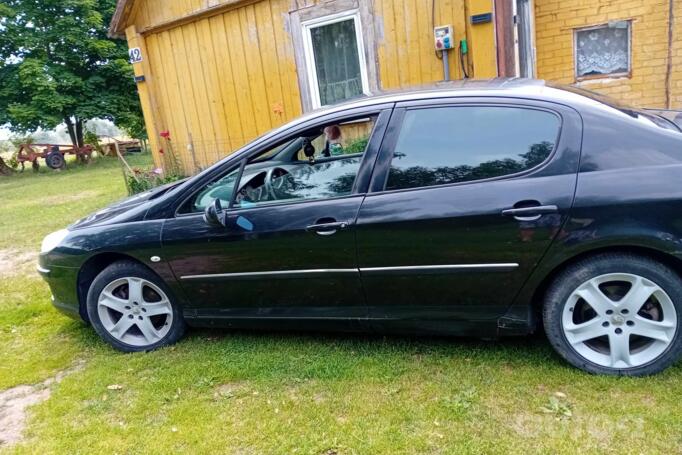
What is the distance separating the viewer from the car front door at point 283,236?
2.91m

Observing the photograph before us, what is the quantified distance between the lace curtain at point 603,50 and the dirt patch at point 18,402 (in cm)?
622

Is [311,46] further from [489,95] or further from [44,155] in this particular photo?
[44,155]

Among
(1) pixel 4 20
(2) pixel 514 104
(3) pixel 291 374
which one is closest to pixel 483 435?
(3) pixel 291 374

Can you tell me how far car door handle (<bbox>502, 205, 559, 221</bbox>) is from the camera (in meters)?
2.50

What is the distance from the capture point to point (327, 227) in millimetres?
2879

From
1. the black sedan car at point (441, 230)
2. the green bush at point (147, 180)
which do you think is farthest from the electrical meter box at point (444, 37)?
the green bush at point (147, 180)

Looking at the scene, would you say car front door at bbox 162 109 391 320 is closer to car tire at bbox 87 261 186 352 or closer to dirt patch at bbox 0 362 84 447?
car tire at bbox 87 261 186 352

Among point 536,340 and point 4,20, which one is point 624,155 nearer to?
point 536,340

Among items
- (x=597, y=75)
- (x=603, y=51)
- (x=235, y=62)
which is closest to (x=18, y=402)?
(x=235, y=62)

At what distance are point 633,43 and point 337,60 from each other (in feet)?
11.6

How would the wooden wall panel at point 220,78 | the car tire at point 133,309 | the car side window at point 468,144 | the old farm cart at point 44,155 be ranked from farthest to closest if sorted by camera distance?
the old farm cart at point 44,155
the wooden wall panel at point 220,78
the car tire at point 133,309
the car side window at point 468,144

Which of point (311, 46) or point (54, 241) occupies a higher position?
point (311, 46)

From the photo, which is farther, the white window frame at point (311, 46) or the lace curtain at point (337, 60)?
the lace curtain at point (337, 60)

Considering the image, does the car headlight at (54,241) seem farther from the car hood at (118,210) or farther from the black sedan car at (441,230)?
the black sedan car at (441,230)
